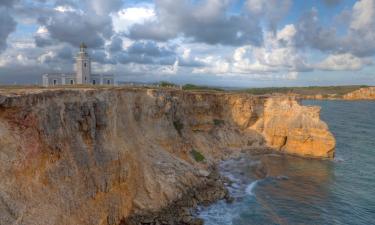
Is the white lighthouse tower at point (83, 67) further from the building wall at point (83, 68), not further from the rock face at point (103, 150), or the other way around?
the rock face at point (103, 150)

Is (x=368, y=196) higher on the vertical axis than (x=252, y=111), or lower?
lower

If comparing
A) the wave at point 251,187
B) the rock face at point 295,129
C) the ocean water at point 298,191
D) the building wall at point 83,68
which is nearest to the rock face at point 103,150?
the rock face at point 295,129

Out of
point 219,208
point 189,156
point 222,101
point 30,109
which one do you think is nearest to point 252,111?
point 222,101

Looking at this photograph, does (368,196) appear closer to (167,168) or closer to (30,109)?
(167,168)

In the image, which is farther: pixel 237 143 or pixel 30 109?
pixel 237 143

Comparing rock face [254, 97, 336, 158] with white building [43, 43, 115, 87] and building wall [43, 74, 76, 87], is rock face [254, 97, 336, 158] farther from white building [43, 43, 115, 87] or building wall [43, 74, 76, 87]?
building wall [43, 74, 76, 87]

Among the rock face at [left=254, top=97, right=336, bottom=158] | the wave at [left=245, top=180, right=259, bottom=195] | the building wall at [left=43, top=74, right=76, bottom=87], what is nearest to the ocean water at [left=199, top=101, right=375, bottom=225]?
the wave at [left=245, top=180, right=259, bottom=195]

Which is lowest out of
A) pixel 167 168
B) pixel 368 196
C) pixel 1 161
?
pixel 368 196
